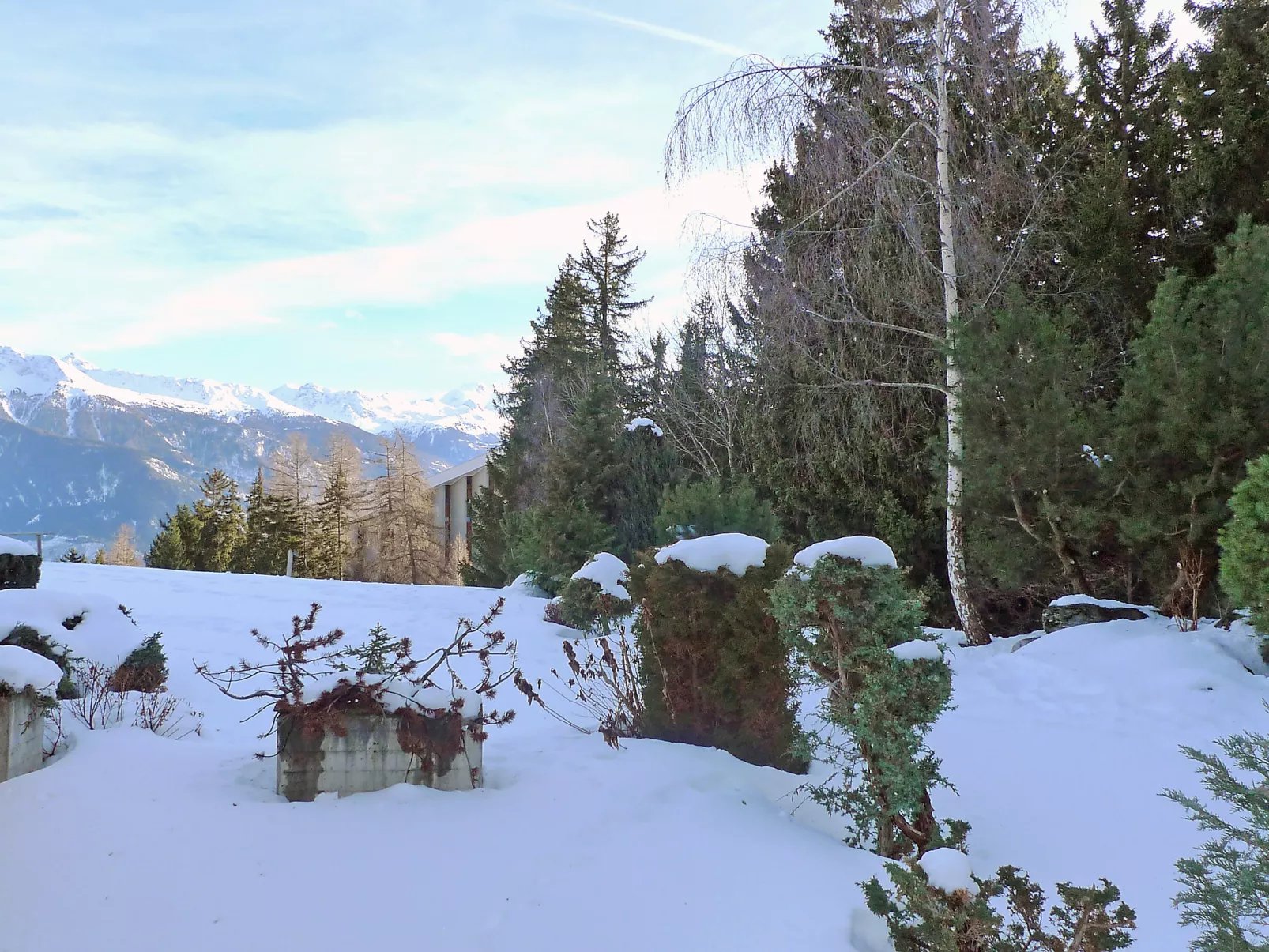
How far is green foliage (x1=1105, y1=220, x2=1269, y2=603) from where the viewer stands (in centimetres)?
616

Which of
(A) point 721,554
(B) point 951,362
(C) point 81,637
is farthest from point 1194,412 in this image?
(C) point 81,637

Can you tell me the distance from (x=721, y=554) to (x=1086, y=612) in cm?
448

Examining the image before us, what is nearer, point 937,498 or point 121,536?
point 937,498

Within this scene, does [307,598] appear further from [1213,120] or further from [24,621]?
[1213,120]

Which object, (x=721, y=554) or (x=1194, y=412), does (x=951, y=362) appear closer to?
(x=1194, y=412)

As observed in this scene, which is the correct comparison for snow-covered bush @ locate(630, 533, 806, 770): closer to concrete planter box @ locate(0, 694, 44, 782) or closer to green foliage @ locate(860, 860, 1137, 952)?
green foliage @ locate(860, 860, 1137, 952)

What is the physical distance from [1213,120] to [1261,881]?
30.4 feet

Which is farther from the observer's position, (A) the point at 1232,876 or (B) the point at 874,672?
(B) the point at 874,672

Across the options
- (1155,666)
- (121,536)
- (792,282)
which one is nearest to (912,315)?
(792,282)

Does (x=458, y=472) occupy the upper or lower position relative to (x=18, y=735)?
upper

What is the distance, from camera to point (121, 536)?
46.7 metres

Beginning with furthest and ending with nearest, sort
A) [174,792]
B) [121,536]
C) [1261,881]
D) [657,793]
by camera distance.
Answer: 1. [121,536]
2. [657,793]
3. [174,792]
4. [1261,881]

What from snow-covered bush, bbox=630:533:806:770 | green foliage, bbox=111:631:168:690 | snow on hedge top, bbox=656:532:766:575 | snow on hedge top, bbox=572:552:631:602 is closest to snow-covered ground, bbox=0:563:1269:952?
snow-covered bush, bbox=630:533:806:770

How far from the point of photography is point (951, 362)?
7.63 meters
